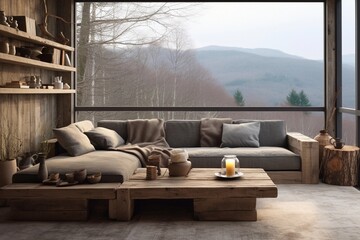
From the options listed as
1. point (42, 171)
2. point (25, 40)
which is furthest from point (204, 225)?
point (25, 40)

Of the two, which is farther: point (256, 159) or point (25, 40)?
point (256, 159)

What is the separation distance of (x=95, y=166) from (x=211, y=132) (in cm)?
229

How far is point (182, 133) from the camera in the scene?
6.41 m

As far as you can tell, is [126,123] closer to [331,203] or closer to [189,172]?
[189,172]

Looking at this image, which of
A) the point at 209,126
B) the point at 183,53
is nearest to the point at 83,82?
the point at 183,53

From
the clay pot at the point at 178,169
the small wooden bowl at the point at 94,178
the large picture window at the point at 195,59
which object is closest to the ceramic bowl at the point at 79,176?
the small wooden bowl at the point at 94,178

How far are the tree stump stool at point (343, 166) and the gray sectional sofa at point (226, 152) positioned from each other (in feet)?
0.61

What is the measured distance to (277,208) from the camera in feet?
14.4

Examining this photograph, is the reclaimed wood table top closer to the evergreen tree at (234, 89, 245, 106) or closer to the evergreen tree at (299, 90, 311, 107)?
the evergreen tree at (234, 89, 245, 106)

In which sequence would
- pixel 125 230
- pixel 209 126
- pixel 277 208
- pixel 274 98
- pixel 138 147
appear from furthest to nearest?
pixel 274 98, pixel 209 126, pixel 138 147, pixel 277 208, pixel 125 230

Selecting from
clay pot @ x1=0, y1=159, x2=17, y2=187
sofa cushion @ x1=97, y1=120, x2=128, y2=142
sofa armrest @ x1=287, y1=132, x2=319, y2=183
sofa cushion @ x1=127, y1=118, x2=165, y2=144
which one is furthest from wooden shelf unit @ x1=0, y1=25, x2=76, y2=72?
sofa armrest @ x1=287, y1=132, x2=319, y2=183

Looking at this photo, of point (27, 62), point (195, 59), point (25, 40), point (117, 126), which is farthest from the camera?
point (195, 59)

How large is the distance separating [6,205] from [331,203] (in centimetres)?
316

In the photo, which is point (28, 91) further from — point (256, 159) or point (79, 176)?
point (256, 159)
